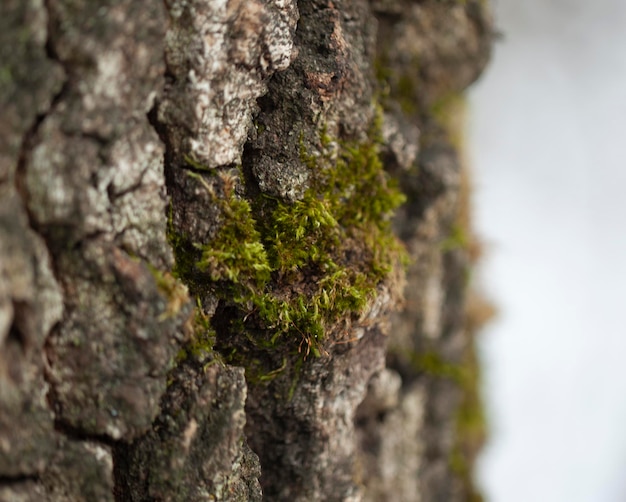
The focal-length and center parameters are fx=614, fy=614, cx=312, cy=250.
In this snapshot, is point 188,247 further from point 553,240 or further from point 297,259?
point 553,240

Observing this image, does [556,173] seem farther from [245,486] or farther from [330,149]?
[245,486]

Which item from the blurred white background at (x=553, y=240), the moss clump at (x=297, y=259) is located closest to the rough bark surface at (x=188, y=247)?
the moss clump at (x=297, y=259)

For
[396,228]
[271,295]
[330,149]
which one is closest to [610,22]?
[396,228]

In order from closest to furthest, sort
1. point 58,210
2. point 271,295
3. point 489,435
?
point 58,210 → point 271,295 → point 489,435

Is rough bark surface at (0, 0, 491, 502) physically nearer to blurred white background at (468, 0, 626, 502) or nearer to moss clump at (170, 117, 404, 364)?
moss clump at (170, 117, 404, 364)

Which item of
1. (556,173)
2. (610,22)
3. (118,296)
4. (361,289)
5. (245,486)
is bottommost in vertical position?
(245,486)

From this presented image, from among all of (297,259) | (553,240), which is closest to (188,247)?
(297,259)
